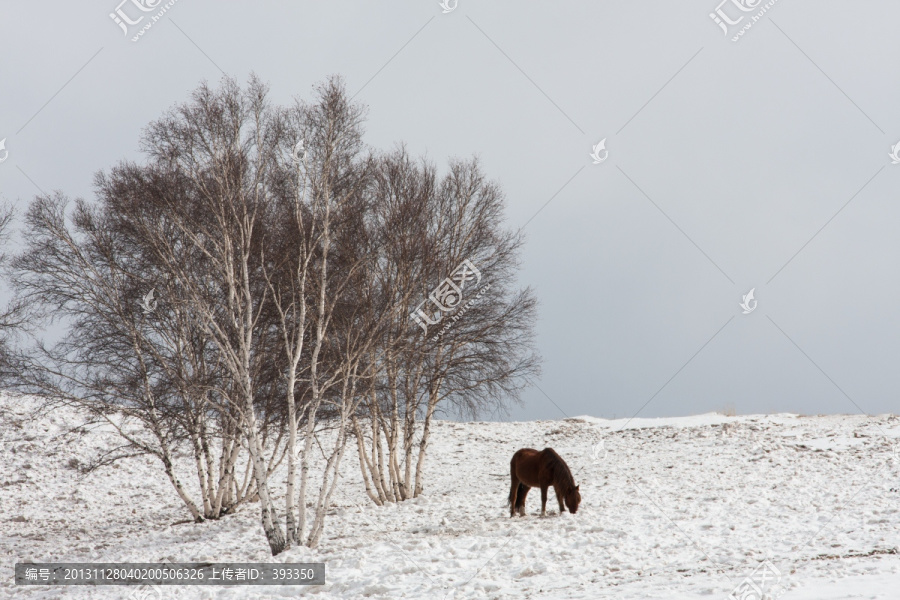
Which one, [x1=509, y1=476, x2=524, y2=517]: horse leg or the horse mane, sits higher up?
the horse mane

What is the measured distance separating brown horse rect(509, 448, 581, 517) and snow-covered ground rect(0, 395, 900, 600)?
44cm

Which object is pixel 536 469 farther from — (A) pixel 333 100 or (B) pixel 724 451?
(B) pixel 724 451

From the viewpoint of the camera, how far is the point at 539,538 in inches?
474

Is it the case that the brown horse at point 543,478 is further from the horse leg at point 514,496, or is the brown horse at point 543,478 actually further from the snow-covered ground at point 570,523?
the snow-covered ground at point 570,523

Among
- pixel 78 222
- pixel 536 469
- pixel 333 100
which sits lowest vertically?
pixel 536 469

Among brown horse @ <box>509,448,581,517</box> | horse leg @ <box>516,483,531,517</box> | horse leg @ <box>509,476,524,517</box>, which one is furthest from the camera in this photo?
horse leg @ <box>516,483,531,517</box>

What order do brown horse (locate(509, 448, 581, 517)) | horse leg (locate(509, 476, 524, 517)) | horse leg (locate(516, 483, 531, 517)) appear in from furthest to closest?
horse leg (locate(516, 483, 531, 517)) → horse leg (locate(509, 476, 524, 517)) → brown horse (locate(509, 448, 581, 517))

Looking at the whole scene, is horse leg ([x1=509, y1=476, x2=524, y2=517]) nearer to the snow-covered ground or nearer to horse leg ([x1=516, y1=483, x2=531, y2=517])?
horse leg ([x1=516, y1=483, x2=531, y2=517])

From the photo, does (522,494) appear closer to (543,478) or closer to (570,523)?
(543,478)

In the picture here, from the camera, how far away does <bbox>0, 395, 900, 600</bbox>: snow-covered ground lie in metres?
9.70

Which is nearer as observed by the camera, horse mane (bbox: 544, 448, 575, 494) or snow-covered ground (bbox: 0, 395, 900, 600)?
snow-covered ground (bbox: 0, 395, 900, 600)

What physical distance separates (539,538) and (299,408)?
225 inches

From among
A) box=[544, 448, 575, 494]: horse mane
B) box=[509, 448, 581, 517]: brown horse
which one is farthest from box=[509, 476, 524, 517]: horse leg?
box=[544, 448, 575, 494]: horse mane

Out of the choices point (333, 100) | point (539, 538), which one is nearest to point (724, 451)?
point (539, 538)
